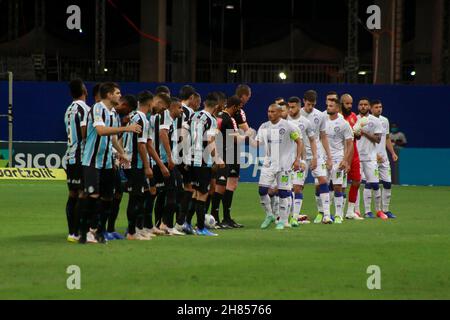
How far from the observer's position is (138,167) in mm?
16375

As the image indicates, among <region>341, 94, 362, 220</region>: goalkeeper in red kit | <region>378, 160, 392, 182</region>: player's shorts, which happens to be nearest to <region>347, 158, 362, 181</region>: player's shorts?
<region>341, 94, 362, 220</region>: goalkeeper in red kit

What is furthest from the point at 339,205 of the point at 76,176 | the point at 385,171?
the point at 76,176

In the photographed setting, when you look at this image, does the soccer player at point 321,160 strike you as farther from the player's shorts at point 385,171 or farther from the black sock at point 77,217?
the black sock at point 77,217

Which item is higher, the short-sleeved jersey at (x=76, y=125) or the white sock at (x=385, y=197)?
the short-sleeved jersey at (x=76, y=125)

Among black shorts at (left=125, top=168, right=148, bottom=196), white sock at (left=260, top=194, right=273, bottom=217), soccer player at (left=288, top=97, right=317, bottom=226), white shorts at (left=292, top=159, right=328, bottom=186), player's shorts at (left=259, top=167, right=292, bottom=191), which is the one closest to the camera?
black shorts at (left=125, top=168, right=148, bottom=196)

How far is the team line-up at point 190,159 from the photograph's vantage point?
50.9ft

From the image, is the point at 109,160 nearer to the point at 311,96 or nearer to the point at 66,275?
the point at 66,275

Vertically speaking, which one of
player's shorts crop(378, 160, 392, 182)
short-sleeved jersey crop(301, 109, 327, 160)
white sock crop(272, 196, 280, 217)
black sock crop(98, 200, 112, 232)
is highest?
short-sleeved jersey crop(301, 109, 327, 160)

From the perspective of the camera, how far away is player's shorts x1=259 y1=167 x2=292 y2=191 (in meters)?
18.9

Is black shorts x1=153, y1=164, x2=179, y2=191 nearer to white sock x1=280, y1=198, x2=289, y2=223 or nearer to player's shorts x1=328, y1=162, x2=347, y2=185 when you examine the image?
white sock x1=280, y1=198, x2=289, y2=223

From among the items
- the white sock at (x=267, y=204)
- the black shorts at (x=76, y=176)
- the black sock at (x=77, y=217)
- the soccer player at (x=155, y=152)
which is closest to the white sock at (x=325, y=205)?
the white sock at (x=267, y=204)

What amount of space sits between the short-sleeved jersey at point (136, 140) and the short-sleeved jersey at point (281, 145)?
3348 mm

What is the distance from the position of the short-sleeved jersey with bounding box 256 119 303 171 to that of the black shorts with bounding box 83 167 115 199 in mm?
3995
